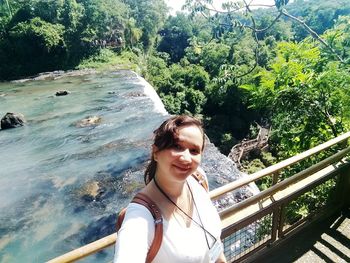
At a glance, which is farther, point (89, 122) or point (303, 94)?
point (89, 122)

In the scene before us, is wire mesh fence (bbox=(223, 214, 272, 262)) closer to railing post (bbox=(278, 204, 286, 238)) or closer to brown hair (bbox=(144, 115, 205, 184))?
railing post (bbox=(278, 204, 286, 238))

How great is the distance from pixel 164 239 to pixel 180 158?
1.03ft

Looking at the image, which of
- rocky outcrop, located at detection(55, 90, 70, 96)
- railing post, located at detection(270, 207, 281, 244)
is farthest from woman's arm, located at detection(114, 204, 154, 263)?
rocky outcrop, located at detection(55, 90, 70, 96)

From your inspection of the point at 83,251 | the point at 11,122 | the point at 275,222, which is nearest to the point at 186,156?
the point at 83,251

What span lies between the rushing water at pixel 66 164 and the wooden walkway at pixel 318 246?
18.4 feet

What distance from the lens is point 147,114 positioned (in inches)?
720

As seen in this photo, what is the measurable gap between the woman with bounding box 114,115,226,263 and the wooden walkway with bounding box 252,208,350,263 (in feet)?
5.91

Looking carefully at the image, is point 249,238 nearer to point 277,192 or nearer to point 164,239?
point 277,192

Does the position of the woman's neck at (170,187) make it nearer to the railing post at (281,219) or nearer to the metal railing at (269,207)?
the metal railing at (269,207)

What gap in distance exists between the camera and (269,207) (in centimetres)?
274

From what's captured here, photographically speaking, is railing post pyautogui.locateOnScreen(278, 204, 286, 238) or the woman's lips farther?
railing post pyautogui.locateOnScreen(278, 204, 286, 238)

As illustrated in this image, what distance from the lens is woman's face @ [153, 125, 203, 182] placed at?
1328 millimetres

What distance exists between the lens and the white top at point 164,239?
113 centimetres

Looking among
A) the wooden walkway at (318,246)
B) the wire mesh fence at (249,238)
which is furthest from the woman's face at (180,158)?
the wooden walkway at (318,246)
